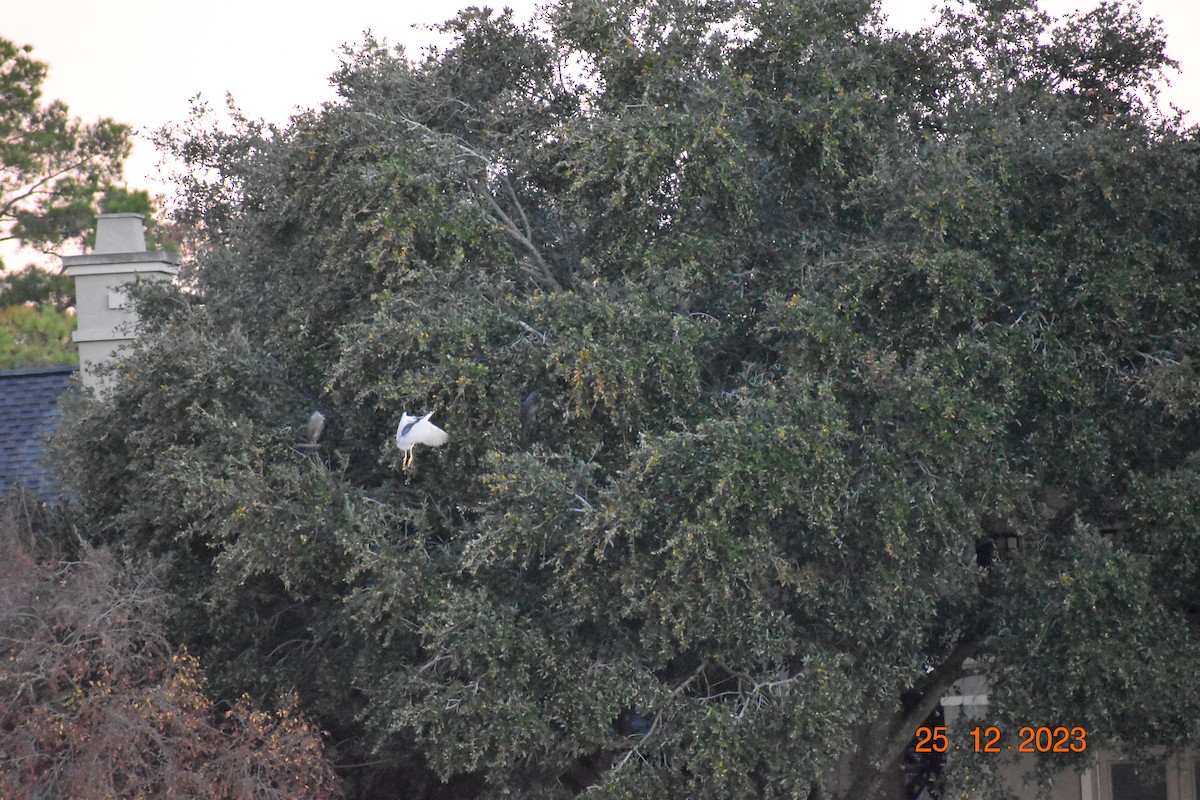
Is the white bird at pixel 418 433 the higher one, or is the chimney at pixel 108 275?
the chimney at pixel 108 275

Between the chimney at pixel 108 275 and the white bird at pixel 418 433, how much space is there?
22.0 feet

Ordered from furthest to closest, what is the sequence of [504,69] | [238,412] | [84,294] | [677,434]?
[84,294] < [504,69] < [238,412] < [677,434]

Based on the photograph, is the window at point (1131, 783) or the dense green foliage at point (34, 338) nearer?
the window at point (1131, 783)

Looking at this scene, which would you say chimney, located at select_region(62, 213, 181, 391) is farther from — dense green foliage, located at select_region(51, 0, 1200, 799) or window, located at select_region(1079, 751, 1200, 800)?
window, located at select_region(1079, 751, 1200, 800)

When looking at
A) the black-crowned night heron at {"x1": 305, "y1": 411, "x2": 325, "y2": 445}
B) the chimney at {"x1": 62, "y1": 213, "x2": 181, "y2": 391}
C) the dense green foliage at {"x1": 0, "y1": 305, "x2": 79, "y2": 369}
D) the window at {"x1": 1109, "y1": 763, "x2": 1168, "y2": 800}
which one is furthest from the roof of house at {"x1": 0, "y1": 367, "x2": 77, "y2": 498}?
the window at {"x1": 1109, "y1": 763, "x2": 1168, "y2": 800}

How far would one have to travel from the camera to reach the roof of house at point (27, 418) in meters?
14.7

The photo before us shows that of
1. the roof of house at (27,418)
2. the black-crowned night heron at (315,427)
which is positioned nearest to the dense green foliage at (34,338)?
the roof of house at (27,418)

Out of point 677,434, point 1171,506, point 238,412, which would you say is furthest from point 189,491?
point 1171,506

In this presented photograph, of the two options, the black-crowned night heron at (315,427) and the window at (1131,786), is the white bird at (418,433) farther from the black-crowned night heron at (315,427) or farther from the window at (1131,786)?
the window at (1131,786)

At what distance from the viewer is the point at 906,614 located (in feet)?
30.9

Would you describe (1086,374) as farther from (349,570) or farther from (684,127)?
(349,570)

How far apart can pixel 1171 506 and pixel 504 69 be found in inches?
224

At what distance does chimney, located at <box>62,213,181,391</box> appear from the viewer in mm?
14773

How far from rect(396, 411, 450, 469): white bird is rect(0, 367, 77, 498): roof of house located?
645 cm
